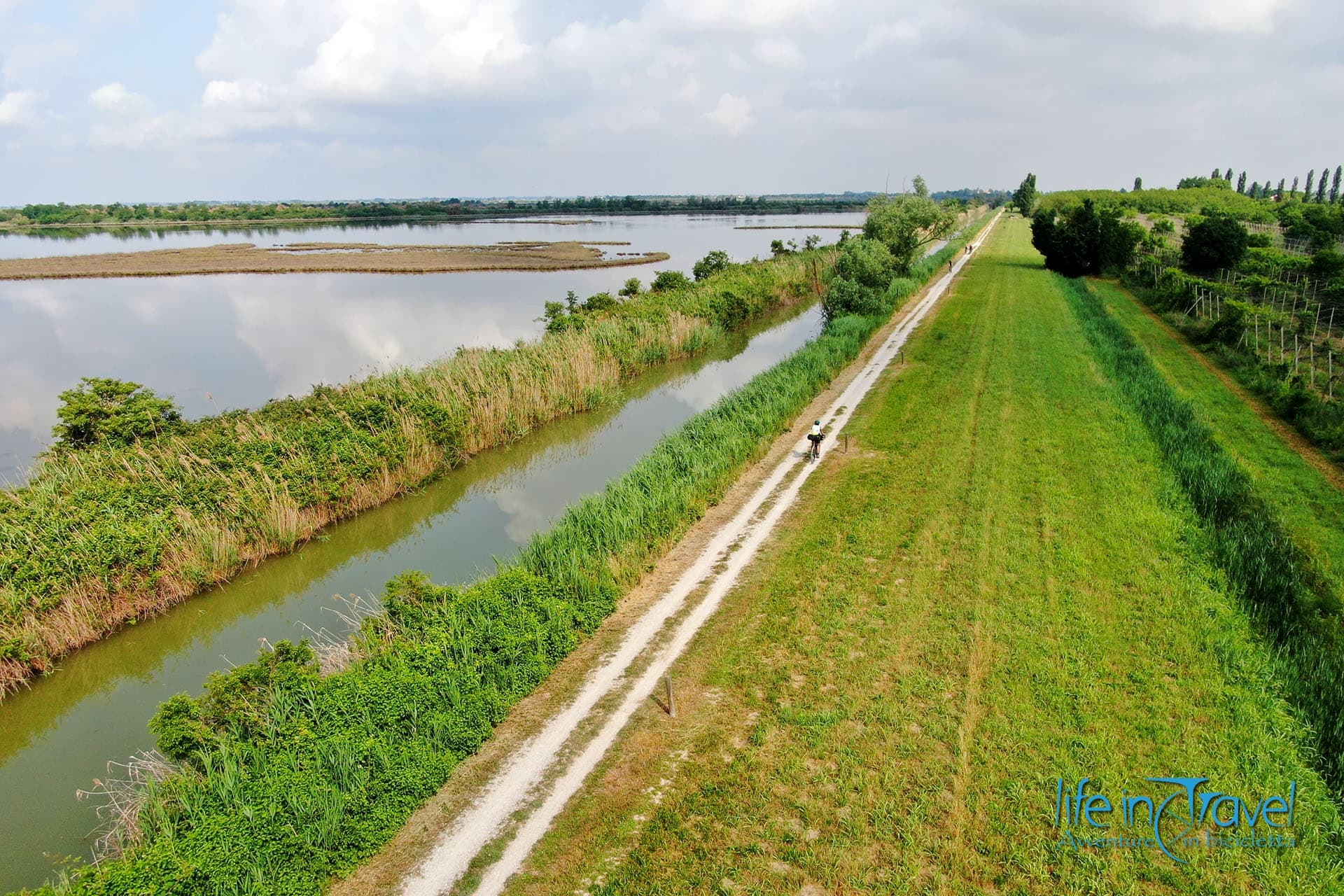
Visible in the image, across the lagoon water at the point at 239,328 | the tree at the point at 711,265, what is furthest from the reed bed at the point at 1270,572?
the tree at the point at 711,265

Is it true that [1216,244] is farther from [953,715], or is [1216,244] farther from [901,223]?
[953,715]

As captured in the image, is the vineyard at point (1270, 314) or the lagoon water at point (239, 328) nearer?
the vineyard at point (1270, 314)

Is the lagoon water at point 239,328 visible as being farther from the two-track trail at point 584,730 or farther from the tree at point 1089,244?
the tree at point 1089,244

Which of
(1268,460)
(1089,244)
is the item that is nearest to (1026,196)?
(1089,244)

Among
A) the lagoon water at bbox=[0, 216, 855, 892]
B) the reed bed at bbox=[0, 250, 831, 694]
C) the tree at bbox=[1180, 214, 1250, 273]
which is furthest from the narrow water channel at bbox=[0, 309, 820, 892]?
the tree at bbox=[1180, 214, 1250, 273]

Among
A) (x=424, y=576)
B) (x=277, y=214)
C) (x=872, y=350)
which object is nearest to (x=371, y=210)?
(x=277, y=214)

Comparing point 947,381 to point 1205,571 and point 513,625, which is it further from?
point 513,625

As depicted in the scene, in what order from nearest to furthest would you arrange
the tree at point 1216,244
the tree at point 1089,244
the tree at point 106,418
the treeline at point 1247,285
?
the tree at point 106,418 → the treeline at point 1247,285 → the tree at point 1216,244 → the tree at point 1089,244

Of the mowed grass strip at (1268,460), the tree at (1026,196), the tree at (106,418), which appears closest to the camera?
the mowed grass strip at (1268,460)
